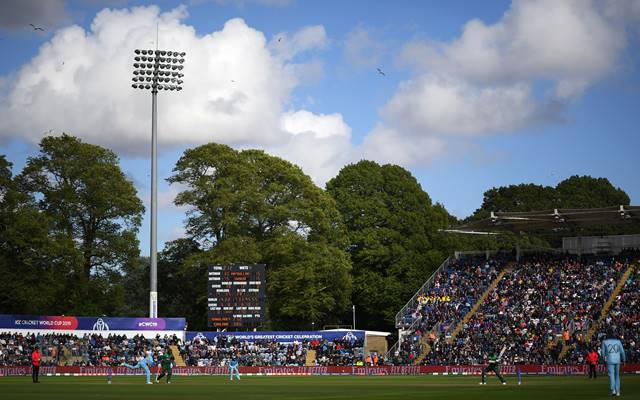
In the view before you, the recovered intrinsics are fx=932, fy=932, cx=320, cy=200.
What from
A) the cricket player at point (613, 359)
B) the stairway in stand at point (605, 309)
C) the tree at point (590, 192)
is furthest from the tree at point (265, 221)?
the cricket player at point (613, 359)

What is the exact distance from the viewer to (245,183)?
81375 millimetres

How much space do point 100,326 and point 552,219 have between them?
35.9m

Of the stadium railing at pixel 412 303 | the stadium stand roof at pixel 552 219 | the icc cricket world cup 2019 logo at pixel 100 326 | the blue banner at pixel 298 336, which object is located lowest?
the blue banner at pixel 298 336

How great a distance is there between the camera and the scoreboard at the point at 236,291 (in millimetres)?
63156

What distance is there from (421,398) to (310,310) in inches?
2044

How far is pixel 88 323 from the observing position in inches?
2635

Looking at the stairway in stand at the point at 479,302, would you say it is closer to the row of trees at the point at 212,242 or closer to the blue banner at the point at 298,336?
the blue banner at the point at 298,336

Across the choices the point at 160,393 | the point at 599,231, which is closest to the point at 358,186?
the point at 599,231

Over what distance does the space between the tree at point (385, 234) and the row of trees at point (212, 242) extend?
0.46ft

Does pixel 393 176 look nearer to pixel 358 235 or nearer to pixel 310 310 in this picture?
pixel 358 235

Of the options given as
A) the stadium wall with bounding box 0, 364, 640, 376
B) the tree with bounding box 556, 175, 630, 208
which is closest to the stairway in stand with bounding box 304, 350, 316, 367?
the stadium wall with bounding box 0, 364, 640, 376

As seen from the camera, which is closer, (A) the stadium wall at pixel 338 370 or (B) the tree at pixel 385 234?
(A) the stadium wall at pixel 338 370

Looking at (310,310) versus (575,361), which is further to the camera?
(310,310)

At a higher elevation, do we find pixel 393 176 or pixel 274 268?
pixel 393 176
